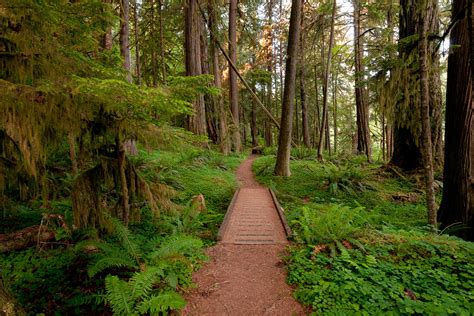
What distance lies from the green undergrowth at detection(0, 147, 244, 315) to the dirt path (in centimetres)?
30

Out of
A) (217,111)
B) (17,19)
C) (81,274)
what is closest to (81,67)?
(17,19)

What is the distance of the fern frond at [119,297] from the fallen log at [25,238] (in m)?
2.26

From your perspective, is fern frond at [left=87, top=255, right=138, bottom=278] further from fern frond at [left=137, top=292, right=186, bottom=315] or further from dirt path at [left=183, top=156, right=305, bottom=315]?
dirt path at [left=183, top=156, right=305, bottom=315]

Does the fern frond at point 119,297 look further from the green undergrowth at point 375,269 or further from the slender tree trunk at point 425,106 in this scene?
the slender tree trunk at point 425,106

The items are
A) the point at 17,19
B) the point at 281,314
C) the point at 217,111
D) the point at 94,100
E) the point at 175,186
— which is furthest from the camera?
the point at 217,111

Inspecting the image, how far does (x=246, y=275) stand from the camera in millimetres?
4086

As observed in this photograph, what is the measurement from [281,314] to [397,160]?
9.85 meters

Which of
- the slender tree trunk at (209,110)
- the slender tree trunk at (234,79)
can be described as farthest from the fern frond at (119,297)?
the slender tree trunk at (209,110)

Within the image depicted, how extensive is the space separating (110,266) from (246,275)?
2.06 meters

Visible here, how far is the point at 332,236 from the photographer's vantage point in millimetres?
4711

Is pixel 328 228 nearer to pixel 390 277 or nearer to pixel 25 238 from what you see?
pixel 390 277

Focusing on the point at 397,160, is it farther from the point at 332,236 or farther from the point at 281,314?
the point at 281,314

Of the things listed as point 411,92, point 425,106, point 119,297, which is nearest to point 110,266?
point 119,297

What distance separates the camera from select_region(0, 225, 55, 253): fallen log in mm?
4316
